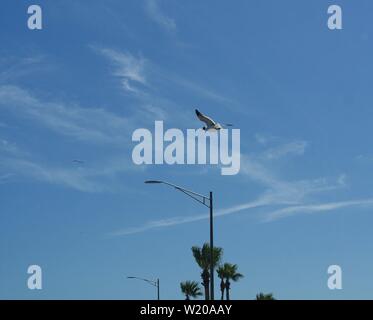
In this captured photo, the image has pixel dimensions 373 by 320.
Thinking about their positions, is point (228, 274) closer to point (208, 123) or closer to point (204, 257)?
point (204, 257)

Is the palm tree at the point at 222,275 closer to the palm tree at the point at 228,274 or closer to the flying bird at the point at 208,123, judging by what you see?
the palm tree at the point at 228,274

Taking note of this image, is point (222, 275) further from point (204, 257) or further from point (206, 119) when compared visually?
point (206, 119)

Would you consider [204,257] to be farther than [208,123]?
Yes

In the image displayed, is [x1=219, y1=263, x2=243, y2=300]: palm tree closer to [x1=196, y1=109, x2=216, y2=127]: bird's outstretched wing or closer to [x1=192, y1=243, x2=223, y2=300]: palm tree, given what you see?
[x1=192, y1=243, x2=223, y2=300]: palm tree

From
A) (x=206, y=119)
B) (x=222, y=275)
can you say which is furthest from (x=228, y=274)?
(x=206, y=119)

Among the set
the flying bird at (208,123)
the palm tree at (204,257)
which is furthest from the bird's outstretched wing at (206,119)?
the palm tree at (204,257)

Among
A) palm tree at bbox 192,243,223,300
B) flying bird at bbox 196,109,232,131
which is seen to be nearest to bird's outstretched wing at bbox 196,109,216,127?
flying bird at bbox 196,109,232,131

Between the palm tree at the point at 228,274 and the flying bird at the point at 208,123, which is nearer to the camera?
the flying bird at the point at 208,123

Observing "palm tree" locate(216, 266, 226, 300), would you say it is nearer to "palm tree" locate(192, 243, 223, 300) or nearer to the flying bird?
"palm tree" locate(192, 243, 223, 300)

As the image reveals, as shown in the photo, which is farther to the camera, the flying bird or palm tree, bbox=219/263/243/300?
palm tree, bbox=219/263/243/300

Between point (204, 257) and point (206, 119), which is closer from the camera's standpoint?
point (206, 119)

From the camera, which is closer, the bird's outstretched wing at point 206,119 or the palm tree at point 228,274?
the bird's outstretched wing at point 206,119

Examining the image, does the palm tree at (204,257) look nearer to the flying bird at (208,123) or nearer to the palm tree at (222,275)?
the palm tree at (222,275)
